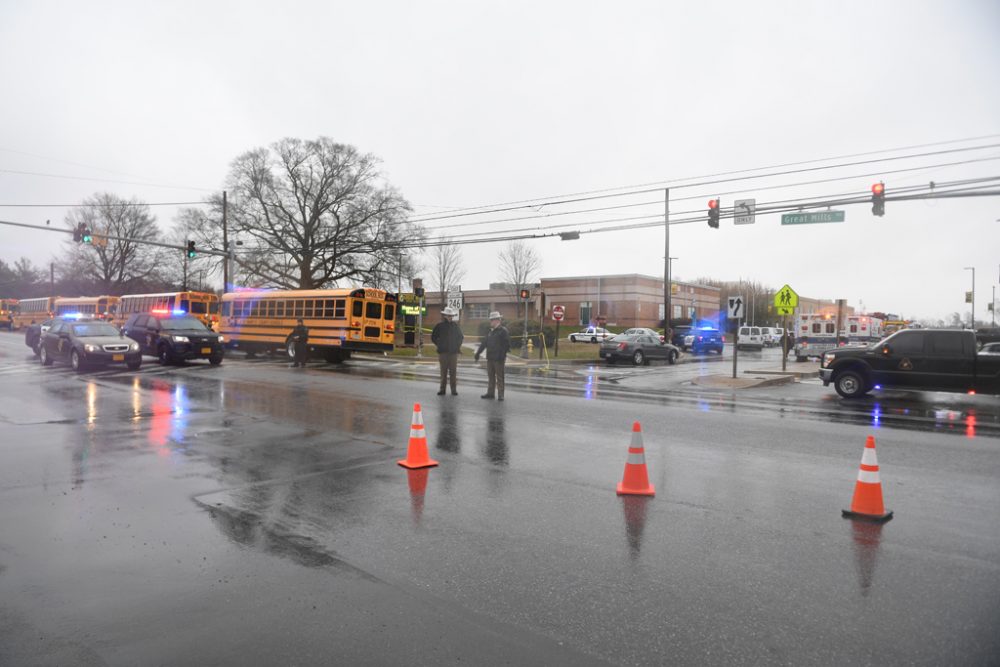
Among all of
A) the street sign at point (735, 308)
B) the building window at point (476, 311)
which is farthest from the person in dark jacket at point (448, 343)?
the building window at point (476, 311)

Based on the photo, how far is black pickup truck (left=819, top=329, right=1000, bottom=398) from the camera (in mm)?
14164

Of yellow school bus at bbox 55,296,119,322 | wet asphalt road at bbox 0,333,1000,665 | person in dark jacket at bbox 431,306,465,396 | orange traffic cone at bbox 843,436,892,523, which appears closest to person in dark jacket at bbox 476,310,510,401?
person in dark jacket at bbox 431,306,465,396

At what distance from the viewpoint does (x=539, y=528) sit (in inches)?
203

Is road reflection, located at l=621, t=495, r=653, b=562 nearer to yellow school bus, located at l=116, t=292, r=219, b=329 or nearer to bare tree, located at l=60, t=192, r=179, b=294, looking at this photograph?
yellow school bus, located at l=116, t=292, r=219, b=329

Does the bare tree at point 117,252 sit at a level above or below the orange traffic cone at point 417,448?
above

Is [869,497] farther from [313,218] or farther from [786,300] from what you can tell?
[313,218]

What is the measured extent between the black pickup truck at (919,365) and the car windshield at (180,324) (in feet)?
67.7

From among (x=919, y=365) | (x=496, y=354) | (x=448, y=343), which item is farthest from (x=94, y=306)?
(x=919, y=365)

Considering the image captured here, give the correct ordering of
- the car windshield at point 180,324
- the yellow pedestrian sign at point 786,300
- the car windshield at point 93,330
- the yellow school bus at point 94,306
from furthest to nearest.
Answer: the yellow school bus at point 94,306 < the car windshield at point 180,324 < the yellow pedestrian sign at point 786,300 < the car windshield at point 93,330

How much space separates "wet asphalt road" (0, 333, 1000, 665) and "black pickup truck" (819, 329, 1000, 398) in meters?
5.24

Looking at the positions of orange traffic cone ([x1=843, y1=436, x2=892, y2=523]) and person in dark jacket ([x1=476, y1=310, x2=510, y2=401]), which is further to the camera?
Result: person in dark jacket ([x1=476, y1=310, x2=510, y2=401])

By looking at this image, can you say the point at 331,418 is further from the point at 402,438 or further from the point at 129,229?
the point at 129,229

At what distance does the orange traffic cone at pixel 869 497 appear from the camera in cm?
545

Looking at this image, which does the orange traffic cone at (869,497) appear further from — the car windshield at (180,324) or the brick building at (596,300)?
the brick building at (596,300)
